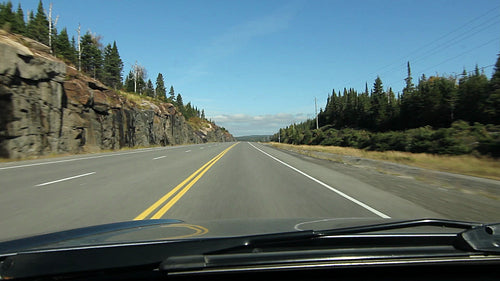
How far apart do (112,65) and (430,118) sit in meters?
87.3

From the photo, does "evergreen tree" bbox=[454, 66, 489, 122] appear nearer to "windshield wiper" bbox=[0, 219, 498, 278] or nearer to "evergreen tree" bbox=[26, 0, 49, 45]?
"windshield wiper" bbox=[0, 219, 498, 278]

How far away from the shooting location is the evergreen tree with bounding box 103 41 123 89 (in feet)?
287

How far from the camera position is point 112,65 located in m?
92.6

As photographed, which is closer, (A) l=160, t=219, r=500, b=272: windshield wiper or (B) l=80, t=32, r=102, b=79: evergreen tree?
(A) l=160, t=219, r=500, b=272: windshield wiper

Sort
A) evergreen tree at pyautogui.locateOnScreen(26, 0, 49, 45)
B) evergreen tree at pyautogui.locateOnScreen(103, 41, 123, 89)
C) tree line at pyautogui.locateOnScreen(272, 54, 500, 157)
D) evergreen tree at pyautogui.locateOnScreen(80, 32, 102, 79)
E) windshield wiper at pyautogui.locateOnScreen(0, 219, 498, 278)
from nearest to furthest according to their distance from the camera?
windshield wiper at pyautogui.locateOnScreen(0, 219, 498, 278)
tree line at pyautogui.locateOnScreen(272, 54, 500, 157)
evergreen tree at pyautogui.locateOnScreen(26, 0, 49, 45)
evergreen tree at pyautogui.locateOnScreen(80, 32, 102, 79)
evergreen tree at pyautogui.locateOnScreen(103, 41, 123, 89)

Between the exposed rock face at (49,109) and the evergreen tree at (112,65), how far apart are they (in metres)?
45.0

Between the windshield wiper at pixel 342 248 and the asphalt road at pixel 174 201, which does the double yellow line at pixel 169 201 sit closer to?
the asphalt road at pixel 174 201

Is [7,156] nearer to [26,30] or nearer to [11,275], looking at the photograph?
[11,275]

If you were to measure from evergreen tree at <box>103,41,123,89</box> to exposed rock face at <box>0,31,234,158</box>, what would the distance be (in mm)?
45001

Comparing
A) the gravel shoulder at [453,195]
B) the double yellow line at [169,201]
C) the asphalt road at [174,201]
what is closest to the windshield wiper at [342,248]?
the asphalt road at [174,201]

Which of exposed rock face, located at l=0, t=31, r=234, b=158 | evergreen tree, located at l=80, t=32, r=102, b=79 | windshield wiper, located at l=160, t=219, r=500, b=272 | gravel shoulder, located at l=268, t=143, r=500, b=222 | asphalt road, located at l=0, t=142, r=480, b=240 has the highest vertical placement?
evergreen tree, located at l=80, t=32, r=102, b=79

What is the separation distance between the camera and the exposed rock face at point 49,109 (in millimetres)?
23328

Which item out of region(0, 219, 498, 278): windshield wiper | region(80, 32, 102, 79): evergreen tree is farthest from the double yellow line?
region(80, 32, 102, 79): evergreen tree

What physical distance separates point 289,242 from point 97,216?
4.87m
